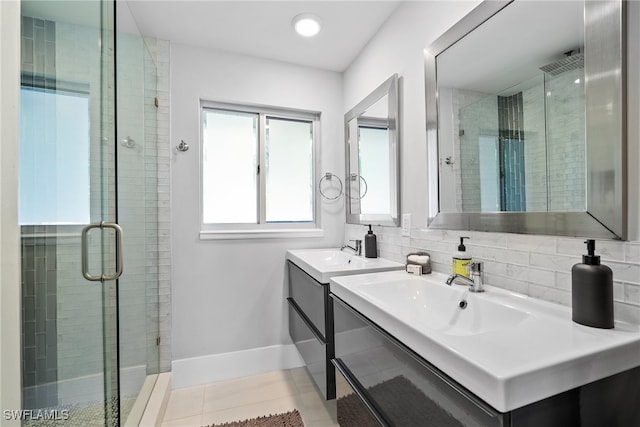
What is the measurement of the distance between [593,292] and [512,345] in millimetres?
271

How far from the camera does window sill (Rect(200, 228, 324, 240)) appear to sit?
6.94 ft

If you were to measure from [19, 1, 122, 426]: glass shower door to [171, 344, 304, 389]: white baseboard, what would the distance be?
30.1 inches

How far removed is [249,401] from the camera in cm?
185

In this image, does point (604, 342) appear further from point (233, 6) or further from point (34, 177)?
point (233, 6)

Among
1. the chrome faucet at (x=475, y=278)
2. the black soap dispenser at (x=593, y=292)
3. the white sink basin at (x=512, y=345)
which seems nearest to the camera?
the white sink basin at (x=512, y=345)

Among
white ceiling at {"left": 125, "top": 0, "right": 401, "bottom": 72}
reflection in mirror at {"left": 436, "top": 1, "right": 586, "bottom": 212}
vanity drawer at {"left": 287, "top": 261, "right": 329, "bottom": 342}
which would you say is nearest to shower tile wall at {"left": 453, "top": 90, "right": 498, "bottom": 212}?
reflection in mirror at {"left": 436, "top": 1, "right": 586, "bottom": 212}

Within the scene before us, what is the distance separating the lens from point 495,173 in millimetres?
1104

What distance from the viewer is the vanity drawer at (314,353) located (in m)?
1.44

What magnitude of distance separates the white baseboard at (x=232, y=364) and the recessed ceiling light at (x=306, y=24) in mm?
2257

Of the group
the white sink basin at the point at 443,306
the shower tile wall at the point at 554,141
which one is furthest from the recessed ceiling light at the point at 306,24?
the white sink basin at the point at 443,306

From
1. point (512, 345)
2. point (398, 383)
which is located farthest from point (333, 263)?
point (512, 345)

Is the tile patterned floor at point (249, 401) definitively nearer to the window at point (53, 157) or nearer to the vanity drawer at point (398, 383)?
the vanity drawer at point (398, 383)

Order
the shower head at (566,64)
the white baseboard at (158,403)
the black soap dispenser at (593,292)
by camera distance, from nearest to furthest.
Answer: the black soap dispenser at (593,292)
the shower head at (566,64)
the white baseboard at (158,403)

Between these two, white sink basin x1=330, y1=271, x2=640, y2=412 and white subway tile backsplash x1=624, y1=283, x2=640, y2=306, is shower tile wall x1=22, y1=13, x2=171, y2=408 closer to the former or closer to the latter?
white sink basin x1=330, y1=271, x2=640, y2=412
